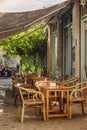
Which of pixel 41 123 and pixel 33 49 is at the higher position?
pixel 33 49

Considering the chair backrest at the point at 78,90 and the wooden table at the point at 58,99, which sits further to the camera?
the chair backrest at the point at 78,90

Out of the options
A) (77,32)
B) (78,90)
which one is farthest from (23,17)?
(78,90)

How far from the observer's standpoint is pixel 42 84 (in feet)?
31.3

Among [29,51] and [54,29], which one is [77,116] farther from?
[29,51]

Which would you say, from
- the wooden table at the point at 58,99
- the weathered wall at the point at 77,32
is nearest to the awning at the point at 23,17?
the weathered wall at the point at 77,32

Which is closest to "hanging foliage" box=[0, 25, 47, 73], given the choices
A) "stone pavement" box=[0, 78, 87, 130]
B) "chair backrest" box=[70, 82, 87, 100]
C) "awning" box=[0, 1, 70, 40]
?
"awning" box=[0, 1, 70, 40]

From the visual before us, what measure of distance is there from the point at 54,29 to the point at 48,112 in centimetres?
1100

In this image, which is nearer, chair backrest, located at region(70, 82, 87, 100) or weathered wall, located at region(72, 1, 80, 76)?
chair backrest, located at region(70, 82, 87, 100)

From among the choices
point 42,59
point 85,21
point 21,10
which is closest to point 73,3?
point 85,21

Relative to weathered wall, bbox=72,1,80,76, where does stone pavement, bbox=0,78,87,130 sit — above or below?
below

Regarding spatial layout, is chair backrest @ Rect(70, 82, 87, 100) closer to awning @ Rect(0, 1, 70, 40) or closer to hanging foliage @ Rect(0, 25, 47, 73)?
awning @ Rect(0, 1, 70, 40)

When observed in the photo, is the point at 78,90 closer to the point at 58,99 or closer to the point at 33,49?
the point at 58,99

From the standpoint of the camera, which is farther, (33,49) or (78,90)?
(33,49)

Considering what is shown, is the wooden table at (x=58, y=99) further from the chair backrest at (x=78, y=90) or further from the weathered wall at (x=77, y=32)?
the weathered wall at (x=77, y=32)
